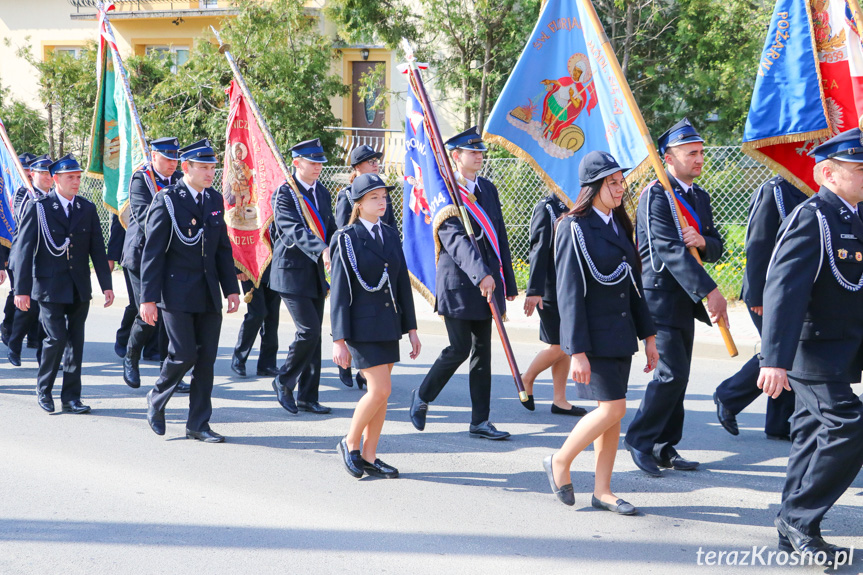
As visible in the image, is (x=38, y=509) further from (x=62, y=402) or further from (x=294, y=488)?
(x=62, y=402)

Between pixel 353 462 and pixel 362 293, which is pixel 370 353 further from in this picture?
pixel 353 462

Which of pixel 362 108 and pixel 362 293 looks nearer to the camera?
pixel 362 293

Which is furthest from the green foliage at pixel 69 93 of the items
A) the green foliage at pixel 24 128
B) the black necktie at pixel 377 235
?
the black necktie at pixel 377 235

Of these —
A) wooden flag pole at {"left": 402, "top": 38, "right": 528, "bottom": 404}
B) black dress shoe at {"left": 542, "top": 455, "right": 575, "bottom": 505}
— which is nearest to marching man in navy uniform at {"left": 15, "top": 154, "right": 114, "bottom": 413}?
wooden flag pole at {"left": 402, "top": 38, "right": 528, "bottom": 404}

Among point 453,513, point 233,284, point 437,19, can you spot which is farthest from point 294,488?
point 437,19

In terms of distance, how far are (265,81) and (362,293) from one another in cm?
1465

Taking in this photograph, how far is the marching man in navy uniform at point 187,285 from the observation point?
6449 millimetres

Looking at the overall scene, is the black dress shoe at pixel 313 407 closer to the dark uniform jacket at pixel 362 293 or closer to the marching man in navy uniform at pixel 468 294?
the marching man in navy uniform at pixel 468 294

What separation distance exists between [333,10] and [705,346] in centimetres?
1090

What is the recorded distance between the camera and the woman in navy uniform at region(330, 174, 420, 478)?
5547 mm

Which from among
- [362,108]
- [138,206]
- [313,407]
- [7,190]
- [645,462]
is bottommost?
[313,407]

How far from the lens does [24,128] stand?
80.7 ft

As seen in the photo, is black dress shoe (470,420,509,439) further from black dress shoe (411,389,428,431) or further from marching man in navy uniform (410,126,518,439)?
black dress shoe (411,389,428,431)

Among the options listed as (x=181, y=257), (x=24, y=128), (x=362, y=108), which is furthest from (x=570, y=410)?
(x=24, y=128)
